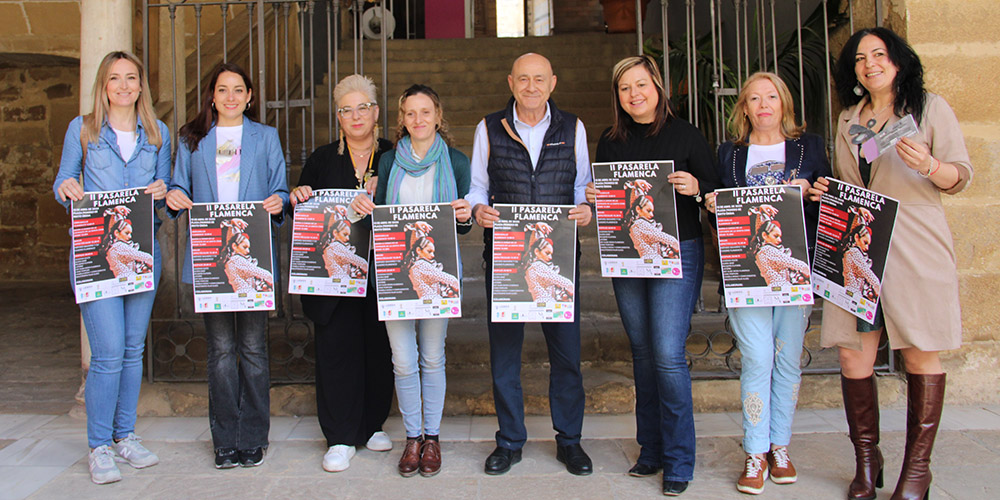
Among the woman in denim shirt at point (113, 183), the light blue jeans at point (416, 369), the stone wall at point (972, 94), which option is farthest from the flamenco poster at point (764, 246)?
the woman in denim shirt at point (113, 183)

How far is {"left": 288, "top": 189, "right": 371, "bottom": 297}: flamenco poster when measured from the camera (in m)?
3.04

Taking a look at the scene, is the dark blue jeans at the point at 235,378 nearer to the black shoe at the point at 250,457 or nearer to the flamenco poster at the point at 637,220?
the black shoe at the point at 250,457

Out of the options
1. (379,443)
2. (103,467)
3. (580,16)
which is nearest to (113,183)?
(103,467)

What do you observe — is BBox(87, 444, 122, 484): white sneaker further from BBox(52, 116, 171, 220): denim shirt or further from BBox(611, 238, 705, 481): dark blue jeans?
BBox(611, 238, 705, 481): dark blue jeans

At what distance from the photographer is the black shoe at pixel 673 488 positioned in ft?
9.11

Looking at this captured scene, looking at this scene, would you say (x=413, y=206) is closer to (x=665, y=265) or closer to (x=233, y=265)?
(x=233, y=265)

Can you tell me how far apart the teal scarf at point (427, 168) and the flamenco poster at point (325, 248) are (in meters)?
0.17

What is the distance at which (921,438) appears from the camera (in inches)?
104

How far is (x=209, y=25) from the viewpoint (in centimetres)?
720

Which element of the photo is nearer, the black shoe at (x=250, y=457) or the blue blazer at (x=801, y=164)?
the blue blazer at (x=801, y=164)

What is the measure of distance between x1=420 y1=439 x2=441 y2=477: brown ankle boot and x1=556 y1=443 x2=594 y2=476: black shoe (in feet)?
1.72

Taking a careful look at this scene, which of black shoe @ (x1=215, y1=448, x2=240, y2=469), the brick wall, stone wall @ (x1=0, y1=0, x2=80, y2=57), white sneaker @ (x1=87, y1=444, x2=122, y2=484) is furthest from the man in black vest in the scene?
the brick wall

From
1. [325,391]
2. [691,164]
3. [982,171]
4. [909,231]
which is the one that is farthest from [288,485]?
[982,171]

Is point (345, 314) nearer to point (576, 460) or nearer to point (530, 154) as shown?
point (530, 154)
